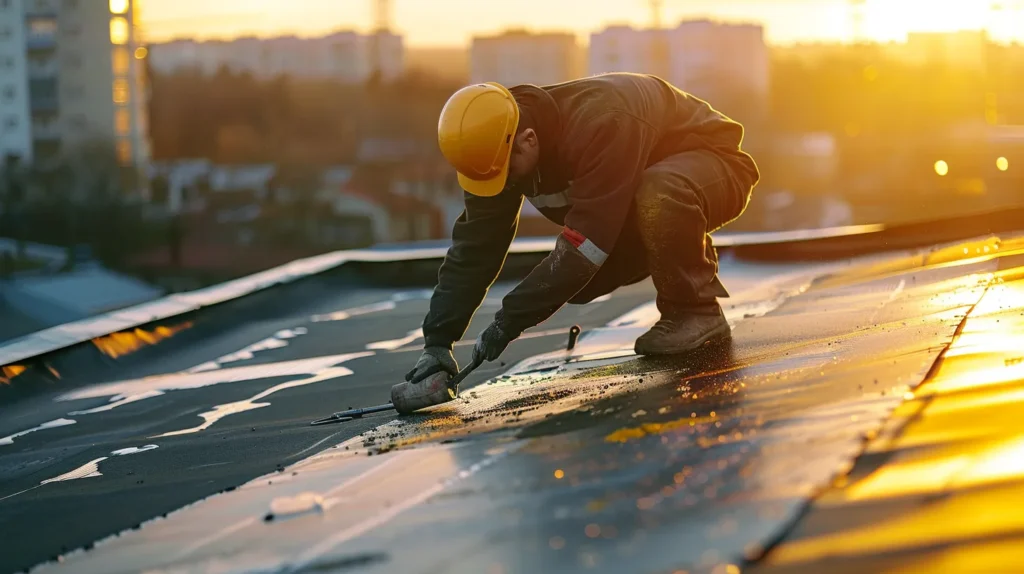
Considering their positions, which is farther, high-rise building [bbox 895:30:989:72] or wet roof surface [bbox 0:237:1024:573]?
high-rise building [bbox 895:30:989:72]

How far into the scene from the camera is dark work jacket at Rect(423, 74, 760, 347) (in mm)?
2795

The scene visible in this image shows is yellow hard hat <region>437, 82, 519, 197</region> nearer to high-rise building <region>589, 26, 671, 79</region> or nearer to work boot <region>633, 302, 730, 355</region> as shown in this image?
work boot <region>633, 302, 730, 355</region>

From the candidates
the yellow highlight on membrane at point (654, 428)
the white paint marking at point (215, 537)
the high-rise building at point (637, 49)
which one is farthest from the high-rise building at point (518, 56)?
the white paint marking at point (215, 537)

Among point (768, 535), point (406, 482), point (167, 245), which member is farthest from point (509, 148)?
point (167, 245)

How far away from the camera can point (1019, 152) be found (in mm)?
21672

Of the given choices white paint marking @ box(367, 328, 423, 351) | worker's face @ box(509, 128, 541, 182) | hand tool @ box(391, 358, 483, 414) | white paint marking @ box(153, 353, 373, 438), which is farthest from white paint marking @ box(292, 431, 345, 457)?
white paint marking @ box(367, 328, 423, 351)

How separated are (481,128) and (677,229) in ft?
1.98

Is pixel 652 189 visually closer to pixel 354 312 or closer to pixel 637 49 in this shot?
pixel 354 312

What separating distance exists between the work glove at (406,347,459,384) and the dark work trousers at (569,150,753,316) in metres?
0.55

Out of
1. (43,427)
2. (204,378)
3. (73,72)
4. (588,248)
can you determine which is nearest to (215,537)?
(588,248)

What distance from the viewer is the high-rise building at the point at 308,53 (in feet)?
169

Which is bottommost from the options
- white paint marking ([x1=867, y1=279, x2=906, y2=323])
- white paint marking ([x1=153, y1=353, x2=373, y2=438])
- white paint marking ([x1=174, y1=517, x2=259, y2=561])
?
white paint marking ([x1=153, y1=353, x2=373, y2=438])

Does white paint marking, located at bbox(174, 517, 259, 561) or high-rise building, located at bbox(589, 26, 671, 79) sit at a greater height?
high-rise building, located at bbox(589, 26, 671, 79)

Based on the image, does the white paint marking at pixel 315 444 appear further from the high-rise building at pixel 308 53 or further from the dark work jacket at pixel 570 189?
the high-rise building at pixel 308 53
